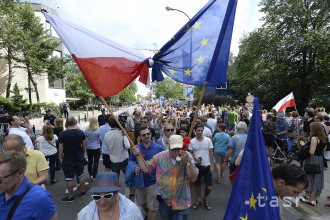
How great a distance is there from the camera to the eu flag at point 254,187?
249 cm

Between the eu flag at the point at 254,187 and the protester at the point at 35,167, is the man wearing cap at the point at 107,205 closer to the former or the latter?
the eu flag at the point at 254,187

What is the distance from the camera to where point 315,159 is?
5.84 meters

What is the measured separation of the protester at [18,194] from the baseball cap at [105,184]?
473 mm

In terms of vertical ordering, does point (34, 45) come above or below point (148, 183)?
above

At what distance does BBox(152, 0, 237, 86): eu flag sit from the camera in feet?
12.3

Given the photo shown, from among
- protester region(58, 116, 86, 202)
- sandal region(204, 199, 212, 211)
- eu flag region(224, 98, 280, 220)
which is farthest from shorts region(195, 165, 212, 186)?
eu flag region(224, 98, 280, 220)

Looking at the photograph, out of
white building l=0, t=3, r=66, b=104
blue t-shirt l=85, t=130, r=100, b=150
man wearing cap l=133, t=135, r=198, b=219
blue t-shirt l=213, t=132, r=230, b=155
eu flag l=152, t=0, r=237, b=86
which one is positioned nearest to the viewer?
man wearing cap l=133, t=135, r=198, b=219

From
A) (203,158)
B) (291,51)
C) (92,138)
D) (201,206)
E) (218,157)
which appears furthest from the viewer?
(291,51)

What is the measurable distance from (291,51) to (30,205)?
3250 centimetres

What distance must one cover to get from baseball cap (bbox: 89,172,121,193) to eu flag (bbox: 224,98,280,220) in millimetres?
1054

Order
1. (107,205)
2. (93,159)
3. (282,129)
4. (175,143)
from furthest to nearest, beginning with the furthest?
(282,129) → (93,159) → (175,143) → (107,205)

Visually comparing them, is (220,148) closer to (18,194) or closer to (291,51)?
(18,194)

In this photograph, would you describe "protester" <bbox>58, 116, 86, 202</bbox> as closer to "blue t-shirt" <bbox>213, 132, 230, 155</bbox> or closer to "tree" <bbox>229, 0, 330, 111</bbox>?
"blue t-shirt" <bbox>213, 132, 230, 155</bbox>

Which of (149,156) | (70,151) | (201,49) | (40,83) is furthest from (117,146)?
(40,83)
